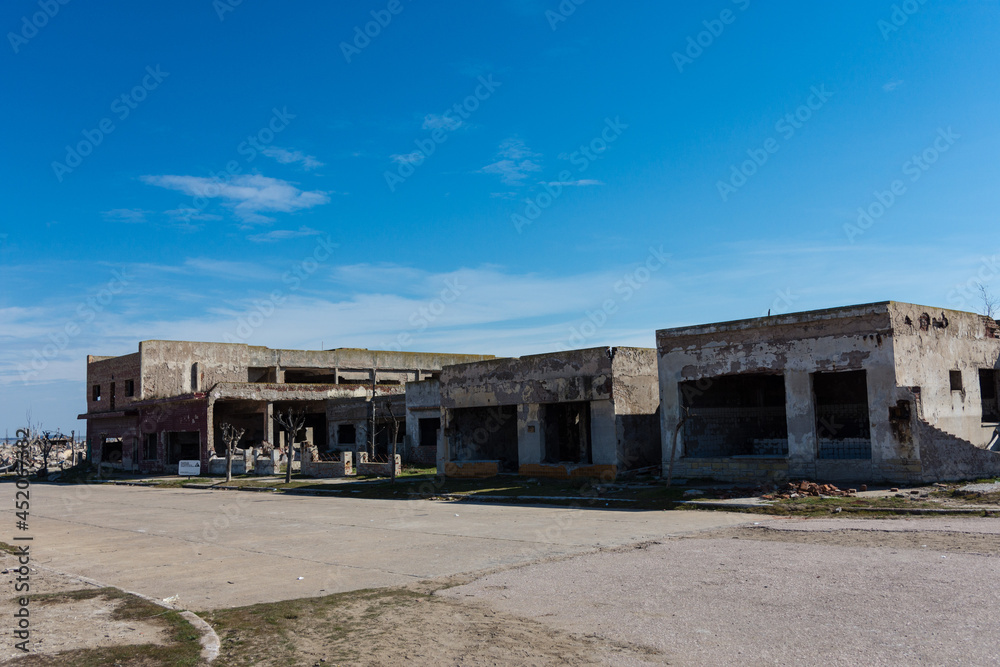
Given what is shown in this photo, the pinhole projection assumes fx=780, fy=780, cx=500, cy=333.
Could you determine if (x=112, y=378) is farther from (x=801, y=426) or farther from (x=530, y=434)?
(x=801, y=426)

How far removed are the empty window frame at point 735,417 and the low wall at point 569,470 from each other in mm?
2535

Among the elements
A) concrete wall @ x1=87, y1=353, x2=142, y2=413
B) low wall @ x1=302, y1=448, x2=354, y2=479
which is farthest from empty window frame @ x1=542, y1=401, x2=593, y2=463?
concrete wall @ x1=87, y1=353, x2=142, y2=413

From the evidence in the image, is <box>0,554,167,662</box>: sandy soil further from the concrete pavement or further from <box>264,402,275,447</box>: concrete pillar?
<box>264,402,275,447</box>: concrete pillar

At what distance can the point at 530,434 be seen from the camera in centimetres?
2669

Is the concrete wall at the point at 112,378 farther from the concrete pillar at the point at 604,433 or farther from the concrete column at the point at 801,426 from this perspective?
the concrete column at the point at 801,426

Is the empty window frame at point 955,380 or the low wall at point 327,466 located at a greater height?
the empty window frame at point 955,380

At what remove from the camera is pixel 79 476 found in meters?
45.4

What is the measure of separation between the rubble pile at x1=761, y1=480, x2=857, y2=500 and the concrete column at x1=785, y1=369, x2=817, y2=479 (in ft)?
4.45

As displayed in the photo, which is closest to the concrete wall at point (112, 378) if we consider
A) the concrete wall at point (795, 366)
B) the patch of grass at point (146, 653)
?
the concrete wall at point (795, 366)

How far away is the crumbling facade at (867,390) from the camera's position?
61.0 ft

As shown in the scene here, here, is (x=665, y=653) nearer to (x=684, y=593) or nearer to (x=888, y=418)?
(x=684, y=593)

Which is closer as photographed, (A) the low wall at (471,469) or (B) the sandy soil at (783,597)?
(B) the sandy soil at (783,597)

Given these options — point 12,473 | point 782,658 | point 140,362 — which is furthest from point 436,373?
point 782,658

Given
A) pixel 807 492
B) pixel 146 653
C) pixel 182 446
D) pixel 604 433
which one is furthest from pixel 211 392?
pixel 146 653
